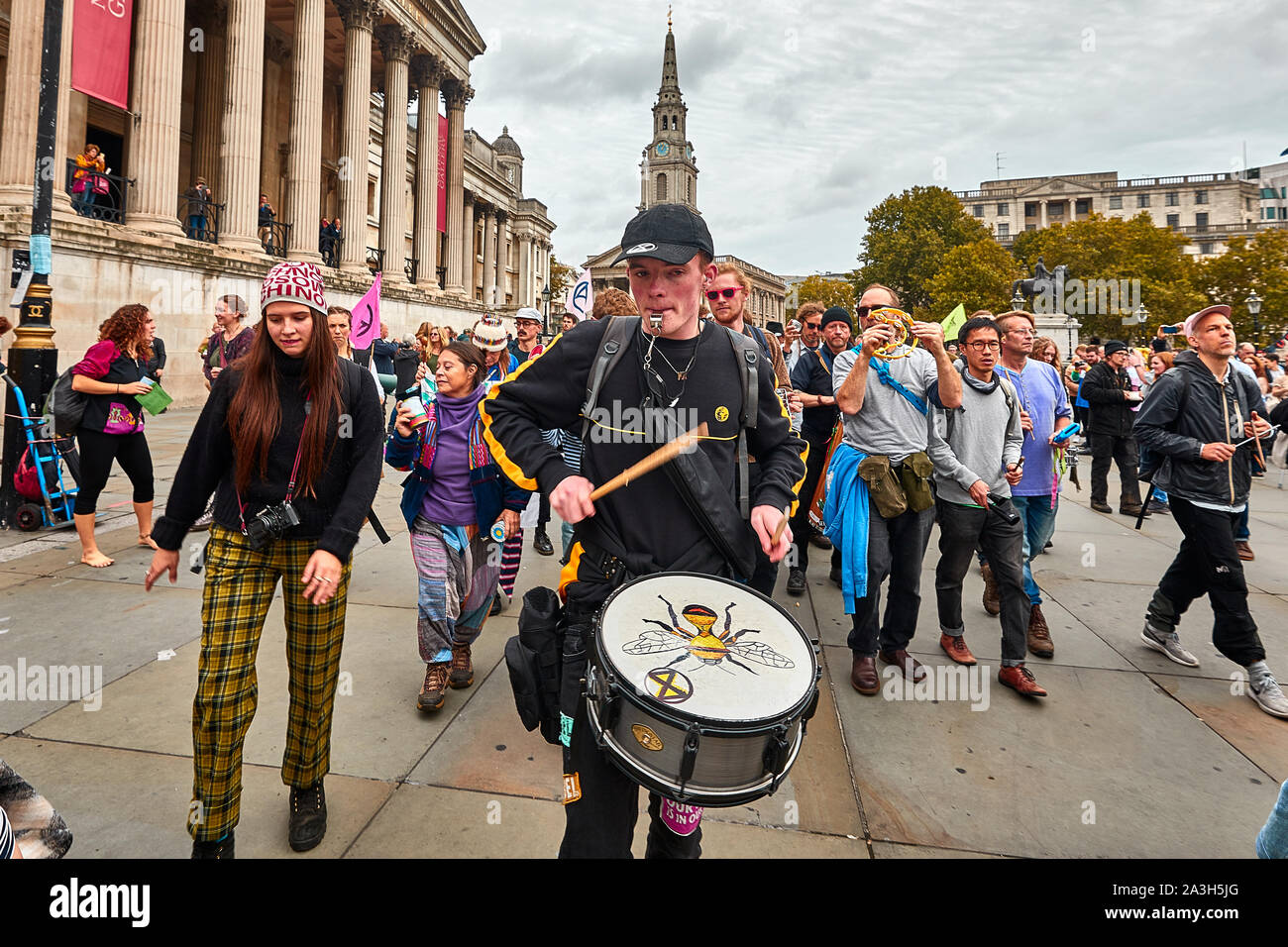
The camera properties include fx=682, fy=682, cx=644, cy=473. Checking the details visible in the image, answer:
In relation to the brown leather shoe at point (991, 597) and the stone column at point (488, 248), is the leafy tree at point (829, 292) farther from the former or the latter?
the brown leather shoe at point (991, 597)

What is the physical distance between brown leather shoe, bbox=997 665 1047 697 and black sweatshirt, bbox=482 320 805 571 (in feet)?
9.12

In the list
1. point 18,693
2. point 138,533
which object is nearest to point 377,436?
point 18,693

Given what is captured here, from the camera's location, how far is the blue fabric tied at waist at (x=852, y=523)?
420 centimetres

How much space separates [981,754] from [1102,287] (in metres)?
53.8

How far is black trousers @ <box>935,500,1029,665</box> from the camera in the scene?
4230 millimetres

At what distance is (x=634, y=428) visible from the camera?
206 centimetres

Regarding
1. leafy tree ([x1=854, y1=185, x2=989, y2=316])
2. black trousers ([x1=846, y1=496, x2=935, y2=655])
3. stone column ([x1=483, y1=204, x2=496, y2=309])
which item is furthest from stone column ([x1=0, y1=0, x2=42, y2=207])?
leafy tree ([x1=854, y1=185, x2=989, y2=316])

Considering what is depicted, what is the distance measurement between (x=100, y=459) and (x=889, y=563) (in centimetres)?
650

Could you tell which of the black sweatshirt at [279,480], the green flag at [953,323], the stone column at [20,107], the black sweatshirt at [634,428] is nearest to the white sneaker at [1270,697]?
the green flag at [953,323]

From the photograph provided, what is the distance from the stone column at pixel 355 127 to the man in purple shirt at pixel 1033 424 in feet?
78.2

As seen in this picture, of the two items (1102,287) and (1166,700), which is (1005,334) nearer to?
(1166,700)

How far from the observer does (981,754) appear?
3410 mm

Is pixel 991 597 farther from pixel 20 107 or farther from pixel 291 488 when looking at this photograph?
A: pixel 20 107

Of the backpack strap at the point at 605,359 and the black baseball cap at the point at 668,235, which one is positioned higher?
the black baseball cap at the point at 668,235
